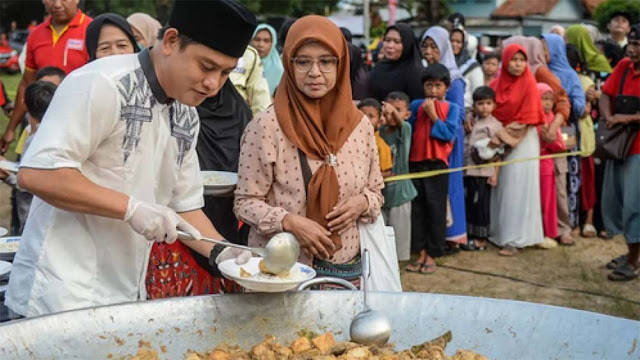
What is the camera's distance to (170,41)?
1.81 meters

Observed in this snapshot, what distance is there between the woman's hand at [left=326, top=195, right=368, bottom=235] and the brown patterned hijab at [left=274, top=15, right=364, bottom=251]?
0.07ft

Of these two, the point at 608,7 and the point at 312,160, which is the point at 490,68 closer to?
the point at 312,160

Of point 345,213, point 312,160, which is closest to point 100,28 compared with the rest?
point 312,160

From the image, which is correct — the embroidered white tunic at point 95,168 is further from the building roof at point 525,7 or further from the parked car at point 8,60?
the building roof at point 525,7

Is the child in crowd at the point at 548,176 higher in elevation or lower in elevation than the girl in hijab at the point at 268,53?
lower

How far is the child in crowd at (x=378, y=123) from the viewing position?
4520mm

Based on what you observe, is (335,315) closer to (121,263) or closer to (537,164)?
(121,263)

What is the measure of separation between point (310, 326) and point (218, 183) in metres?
1.26

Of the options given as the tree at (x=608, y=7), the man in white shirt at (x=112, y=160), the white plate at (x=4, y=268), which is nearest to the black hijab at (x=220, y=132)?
the white plate at (x=4, y=268)

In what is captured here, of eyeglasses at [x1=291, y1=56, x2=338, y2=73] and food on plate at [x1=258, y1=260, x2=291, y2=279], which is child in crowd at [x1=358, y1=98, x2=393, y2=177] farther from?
food on plate at [x1=258, y1=260, x2=291, y2=279]

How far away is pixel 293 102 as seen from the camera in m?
2.62

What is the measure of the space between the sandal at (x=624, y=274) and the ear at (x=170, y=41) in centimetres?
410

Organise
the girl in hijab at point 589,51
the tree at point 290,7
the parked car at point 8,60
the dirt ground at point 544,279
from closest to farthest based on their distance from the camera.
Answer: the dirt ground at point 544,279, the girl in hijab at point 589,51, the parked car at point 8,60, the tree at point 290,7

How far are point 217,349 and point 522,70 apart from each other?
435 cm
